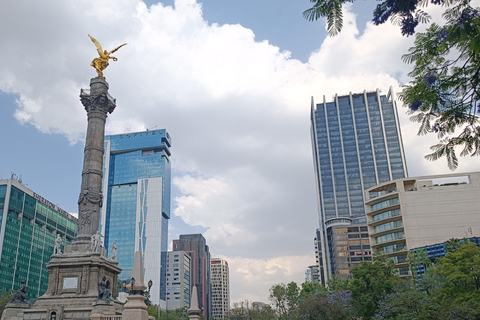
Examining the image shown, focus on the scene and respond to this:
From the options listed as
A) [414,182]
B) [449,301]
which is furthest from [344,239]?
[449,301]

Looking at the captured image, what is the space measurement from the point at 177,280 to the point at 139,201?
38412 millimetres

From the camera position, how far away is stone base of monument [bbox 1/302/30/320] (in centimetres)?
3509

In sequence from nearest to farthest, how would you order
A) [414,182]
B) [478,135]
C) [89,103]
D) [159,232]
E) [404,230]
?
1. [478,135]
2. [89,103]
3. [404,230]
4. [414,182]
5. [159,232]

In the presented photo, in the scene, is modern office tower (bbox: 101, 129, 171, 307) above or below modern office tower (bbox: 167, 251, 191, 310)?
above

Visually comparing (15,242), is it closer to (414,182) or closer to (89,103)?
(89,103)

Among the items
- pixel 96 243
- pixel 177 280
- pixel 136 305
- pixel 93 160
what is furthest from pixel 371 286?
pixel 177 280

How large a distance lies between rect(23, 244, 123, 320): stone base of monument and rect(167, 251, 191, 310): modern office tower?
155 m

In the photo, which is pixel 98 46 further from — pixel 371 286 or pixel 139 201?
pixel 139 201

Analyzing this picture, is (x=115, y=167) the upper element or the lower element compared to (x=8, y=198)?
upper

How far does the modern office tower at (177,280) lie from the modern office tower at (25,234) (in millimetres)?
67206

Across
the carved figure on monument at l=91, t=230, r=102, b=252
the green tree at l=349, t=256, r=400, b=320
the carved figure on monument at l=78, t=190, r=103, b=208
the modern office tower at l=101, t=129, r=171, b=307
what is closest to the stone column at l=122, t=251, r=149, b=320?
the carved figure on monument at l=91, t=230, r=102, b=252

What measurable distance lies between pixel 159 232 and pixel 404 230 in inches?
4772

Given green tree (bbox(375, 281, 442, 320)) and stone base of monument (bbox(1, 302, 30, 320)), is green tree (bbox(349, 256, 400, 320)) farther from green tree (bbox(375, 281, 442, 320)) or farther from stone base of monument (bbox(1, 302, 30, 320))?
stone base of monument (bbox(1, 302, 30, 320))

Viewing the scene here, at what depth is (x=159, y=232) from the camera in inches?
6900
